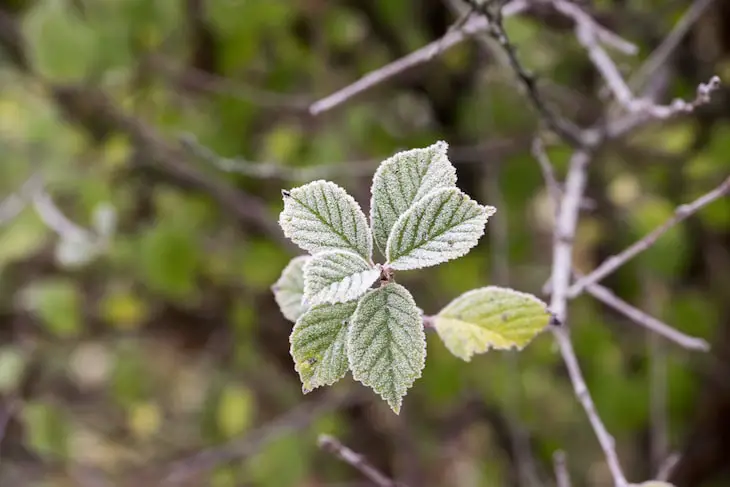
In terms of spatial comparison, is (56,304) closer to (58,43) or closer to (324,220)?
(58,43)

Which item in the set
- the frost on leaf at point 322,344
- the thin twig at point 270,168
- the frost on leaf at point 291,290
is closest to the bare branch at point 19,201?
the thin twig at point 270,168

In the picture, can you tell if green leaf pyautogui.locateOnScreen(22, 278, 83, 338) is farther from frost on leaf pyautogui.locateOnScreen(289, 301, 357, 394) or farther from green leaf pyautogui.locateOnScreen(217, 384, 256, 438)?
frost on leaf pyautogui.locateOnScreen(289, 301, 357, 394)

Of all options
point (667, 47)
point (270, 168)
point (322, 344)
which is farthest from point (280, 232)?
point (322, 344)

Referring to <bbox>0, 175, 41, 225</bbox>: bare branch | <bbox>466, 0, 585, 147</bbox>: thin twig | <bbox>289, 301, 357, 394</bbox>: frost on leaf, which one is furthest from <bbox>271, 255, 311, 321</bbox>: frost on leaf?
<bbox>0, 175, 41, 225</bbox>: bare branch

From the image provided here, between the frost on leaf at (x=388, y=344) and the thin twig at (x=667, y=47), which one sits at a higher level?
the thin twig at (x=667, y=47)

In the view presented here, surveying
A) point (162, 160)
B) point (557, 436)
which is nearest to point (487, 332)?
point (162, 160)

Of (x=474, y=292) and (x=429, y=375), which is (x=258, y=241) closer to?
(x=429, y=375)

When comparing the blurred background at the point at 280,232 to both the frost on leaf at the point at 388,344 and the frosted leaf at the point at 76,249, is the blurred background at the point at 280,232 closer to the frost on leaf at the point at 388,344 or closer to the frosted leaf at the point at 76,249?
the frosted leaf at the point at 76,249
